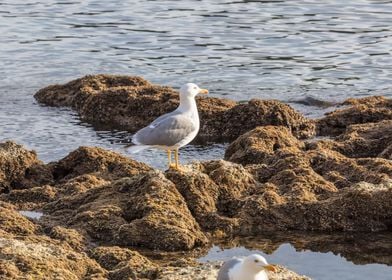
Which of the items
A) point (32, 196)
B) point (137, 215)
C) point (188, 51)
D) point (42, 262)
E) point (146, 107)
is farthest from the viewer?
point (188, 51)

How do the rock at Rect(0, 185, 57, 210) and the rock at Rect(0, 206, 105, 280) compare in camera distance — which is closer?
the rock at Rect(0, 206, 105, 280)

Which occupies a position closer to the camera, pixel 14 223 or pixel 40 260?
pixel 40 260

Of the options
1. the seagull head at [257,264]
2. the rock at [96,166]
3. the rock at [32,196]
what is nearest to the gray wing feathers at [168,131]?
the rock at [96,166]

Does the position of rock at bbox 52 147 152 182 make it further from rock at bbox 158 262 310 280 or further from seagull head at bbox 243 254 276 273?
seagull head at bbox 243 254 276 273

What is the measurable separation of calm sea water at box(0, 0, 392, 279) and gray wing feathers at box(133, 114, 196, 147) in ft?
7.61

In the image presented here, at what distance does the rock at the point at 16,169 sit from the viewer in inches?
436

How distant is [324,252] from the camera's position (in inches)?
357

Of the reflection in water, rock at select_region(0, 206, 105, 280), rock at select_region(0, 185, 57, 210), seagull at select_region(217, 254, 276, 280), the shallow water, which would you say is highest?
seagull at select_region(217, 254, 276, 280)

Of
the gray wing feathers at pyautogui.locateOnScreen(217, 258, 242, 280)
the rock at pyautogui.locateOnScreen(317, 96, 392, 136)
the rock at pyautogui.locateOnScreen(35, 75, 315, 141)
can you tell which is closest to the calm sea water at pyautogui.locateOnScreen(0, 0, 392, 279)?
the rock at pyautogui.locateOnScreen(35, 75, 315, 141)

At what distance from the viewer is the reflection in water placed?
336 inches

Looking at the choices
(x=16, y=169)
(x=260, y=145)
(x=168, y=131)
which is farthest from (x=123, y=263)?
(x=260, y=145)

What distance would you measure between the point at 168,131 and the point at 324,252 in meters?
2.11

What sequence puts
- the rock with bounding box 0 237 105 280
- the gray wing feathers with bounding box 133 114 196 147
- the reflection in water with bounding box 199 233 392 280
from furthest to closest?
the gray wing feathers with bounding box 133 114 196 147
the reflection in water with bounding box 199 233 392 280
the rock with bounding box 0 237 105 280

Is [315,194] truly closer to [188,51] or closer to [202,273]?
[202,273]
